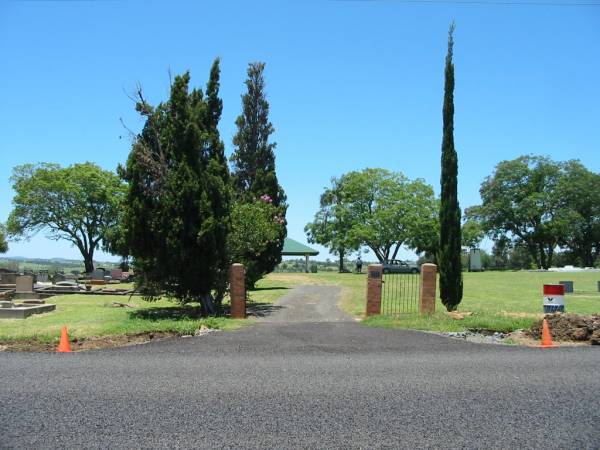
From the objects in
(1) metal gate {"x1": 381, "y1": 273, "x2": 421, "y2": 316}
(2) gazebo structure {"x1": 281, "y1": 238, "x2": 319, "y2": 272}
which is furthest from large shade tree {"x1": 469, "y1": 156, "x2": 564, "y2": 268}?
(1) metal gate {"x1": 381, "y1": 273, "x2": 421, "y2": 316}

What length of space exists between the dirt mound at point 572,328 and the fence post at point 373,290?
4352mm

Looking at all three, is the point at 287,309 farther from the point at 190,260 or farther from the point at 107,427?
the point at 107,427

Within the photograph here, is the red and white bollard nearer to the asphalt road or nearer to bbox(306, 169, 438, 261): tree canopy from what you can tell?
the asphalt road

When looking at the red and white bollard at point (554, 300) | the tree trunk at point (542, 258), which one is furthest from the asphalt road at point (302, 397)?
the tree trunk at point (542, 258)

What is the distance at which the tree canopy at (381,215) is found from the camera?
56594 millimetres

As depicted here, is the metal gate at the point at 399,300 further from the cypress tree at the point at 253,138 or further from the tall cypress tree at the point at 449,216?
the cypress tree at the point at 253,138

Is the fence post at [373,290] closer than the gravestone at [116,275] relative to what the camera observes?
Yes

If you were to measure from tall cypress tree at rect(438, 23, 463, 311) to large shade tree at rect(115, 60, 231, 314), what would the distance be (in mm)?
6740

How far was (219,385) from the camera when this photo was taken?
22.9ft

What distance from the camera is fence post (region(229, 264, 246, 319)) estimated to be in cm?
1488

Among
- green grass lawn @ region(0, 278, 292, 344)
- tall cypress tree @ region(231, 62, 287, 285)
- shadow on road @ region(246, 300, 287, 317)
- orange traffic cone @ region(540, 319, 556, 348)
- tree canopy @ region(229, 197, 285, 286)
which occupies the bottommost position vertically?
green grass lawn @ region(0, 278, 292, 344)

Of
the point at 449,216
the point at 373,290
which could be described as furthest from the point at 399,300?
the point at 373,290

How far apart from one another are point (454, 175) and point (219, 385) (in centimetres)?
1202

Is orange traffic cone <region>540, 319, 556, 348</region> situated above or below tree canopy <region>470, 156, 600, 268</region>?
below
